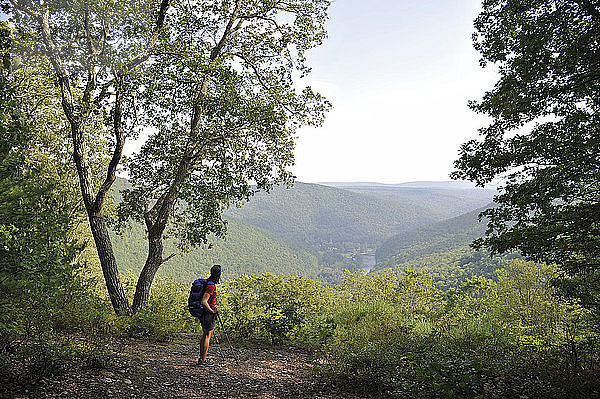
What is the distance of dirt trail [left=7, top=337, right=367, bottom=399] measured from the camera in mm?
4031

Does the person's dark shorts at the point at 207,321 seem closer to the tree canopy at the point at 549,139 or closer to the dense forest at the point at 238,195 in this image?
the dense forest at the point at 238,195

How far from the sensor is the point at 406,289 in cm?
1398

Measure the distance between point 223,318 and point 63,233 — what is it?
6649 mm

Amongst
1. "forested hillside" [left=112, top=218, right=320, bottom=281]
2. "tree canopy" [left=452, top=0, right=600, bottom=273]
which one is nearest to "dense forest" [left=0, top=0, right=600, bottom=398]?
"tree canopy" [left=452, top=0, right=600, bottom=273]

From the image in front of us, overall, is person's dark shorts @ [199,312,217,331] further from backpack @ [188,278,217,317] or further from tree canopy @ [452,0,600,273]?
tree canopy @ [452,0,600,273]

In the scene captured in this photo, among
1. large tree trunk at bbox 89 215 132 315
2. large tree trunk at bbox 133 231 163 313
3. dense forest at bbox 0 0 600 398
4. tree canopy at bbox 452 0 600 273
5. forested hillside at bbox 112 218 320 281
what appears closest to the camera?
dense forest at bbox 0 0 600 398

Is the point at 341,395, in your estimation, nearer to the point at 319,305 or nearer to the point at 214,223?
the point at 214,223

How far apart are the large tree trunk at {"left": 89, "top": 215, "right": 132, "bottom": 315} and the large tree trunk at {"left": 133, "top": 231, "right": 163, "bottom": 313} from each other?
0.41m

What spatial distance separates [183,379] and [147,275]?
4.60 m

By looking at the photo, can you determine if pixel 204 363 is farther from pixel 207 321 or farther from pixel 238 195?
pixel 238 195

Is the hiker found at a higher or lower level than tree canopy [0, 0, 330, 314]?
lower

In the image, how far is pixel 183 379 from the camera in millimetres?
5273

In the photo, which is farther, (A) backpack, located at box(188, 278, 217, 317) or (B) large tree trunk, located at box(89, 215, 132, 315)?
(B) large tree trunk, located at box(89, 215, 132, 315)

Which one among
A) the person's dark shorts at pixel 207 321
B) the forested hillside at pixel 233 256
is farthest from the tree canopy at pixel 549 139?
the forested hillside at pixel 233 256
